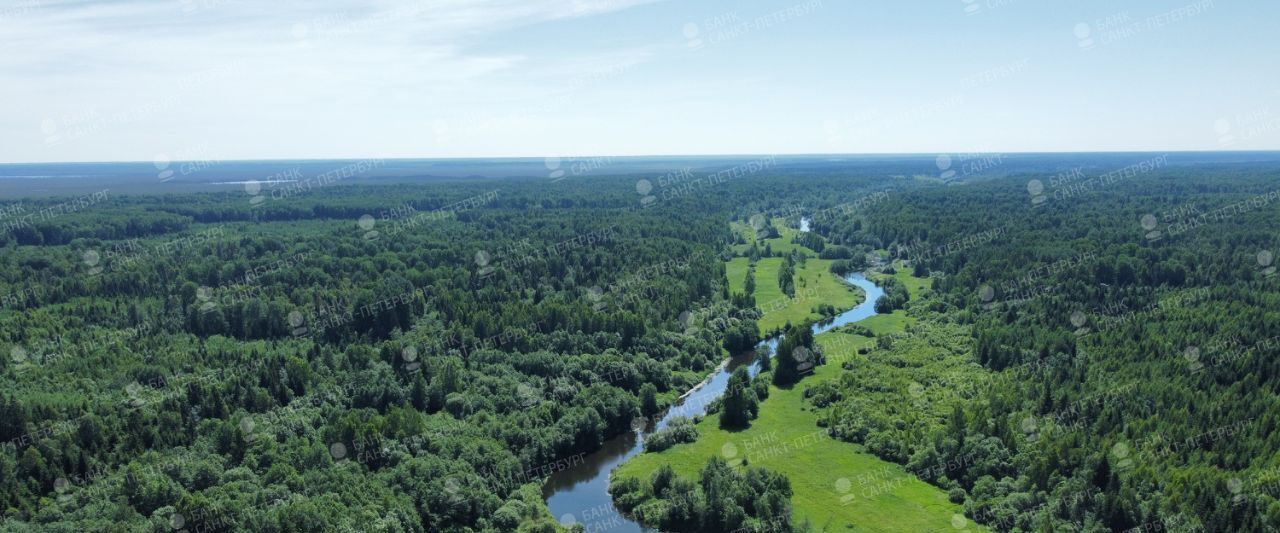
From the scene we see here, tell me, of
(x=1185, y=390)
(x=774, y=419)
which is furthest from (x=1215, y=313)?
(x=774, y=419)

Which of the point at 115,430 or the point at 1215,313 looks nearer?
the point at 115,430

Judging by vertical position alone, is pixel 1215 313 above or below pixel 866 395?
above

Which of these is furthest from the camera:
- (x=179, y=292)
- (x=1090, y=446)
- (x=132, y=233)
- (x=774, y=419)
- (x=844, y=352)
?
(x=132, y=233)

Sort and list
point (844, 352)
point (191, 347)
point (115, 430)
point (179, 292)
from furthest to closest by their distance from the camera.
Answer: point (179, 292), point (844, 352), point (191, 347), point (115, 430)

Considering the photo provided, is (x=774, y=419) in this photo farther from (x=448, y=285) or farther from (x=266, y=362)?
(x=448, y=285)
